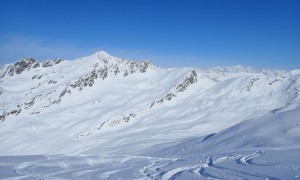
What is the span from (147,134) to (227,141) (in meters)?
30.0

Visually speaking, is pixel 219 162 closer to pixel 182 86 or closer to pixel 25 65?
pixel 182 86

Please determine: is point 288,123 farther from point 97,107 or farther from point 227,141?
point 97,107

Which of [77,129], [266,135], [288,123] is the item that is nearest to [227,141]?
[266,135]

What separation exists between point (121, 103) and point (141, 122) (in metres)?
11.2

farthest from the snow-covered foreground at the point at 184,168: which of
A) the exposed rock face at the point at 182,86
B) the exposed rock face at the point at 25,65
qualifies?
the exposed rock face at the point at 25,65

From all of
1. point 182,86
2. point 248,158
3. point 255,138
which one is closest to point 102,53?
point 182,86

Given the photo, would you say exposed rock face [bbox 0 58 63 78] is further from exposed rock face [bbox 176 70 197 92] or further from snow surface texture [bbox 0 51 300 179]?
exposed rock face [bbox 176 70 197 92]

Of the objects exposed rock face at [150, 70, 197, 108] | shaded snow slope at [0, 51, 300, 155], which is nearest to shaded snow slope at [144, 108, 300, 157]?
shaded snow slope at [0, 51, 300, 155]

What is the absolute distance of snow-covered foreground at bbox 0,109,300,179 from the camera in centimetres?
1358

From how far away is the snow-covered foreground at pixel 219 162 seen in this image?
13578 mm

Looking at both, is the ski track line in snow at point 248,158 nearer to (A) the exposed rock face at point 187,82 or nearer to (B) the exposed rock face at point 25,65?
(A) the exposed rock face at point 187,82

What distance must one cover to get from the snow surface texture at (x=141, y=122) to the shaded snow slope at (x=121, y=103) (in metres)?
0.22

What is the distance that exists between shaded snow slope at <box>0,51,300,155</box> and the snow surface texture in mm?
224

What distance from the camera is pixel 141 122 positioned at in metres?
63.2
